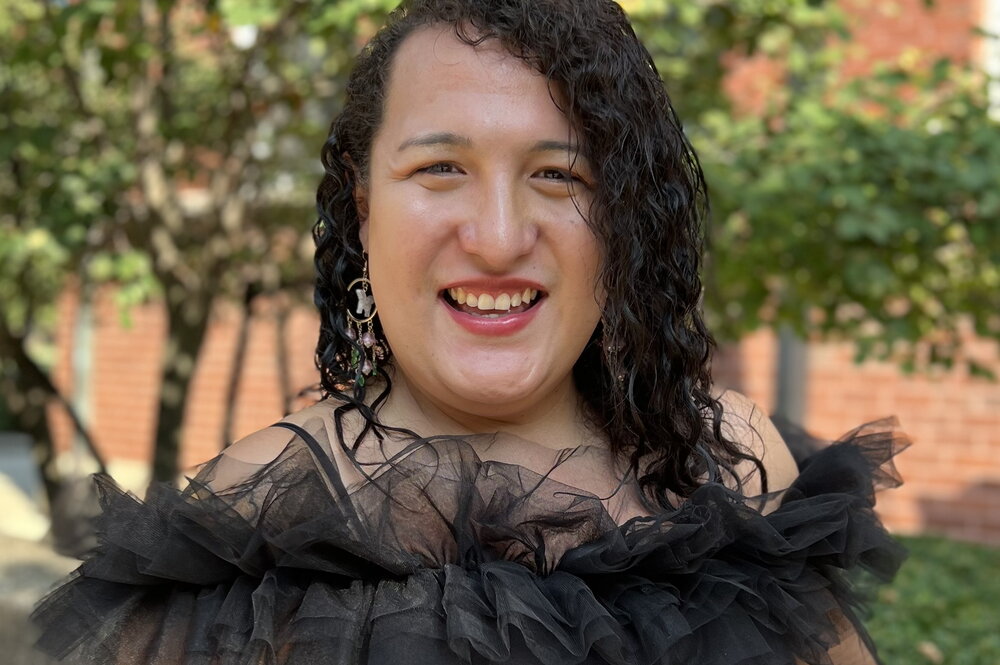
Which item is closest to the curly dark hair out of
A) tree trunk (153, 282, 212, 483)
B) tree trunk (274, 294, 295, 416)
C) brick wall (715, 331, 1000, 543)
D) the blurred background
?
the blurred background

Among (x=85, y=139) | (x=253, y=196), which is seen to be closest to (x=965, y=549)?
(x=253, y=196)

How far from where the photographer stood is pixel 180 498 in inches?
67.3

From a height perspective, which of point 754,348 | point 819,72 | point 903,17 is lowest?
point 754,348

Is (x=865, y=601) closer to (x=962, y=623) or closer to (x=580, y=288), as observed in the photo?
(x=580, y=288)

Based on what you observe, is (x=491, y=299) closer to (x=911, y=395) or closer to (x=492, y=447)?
(x=492, y=447)

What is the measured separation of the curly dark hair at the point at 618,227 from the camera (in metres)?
1.82

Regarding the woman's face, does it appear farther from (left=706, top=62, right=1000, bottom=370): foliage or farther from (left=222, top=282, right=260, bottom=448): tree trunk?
(left=222, top=282, right=260, bottom=448): tree trunk

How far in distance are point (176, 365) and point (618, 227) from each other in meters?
3.66

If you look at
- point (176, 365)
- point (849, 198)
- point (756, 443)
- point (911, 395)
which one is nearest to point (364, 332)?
point (756, 443)

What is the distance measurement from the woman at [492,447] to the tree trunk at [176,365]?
10.3 ft

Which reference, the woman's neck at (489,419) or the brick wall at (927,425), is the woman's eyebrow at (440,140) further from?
the brick wall at (927,425)

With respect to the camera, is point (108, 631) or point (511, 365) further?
point (511, 365)

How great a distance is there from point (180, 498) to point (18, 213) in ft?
9.86

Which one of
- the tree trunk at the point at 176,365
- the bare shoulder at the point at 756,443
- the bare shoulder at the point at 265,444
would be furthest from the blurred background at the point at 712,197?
the bare shoulder at the point at 756,443
